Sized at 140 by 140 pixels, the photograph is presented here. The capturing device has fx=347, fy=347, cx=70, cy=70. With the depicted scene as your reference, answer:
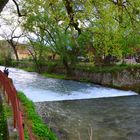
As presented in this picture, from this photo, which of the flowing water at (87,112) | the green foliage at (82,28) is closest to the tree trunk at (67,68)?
the green foliage at (82,28)

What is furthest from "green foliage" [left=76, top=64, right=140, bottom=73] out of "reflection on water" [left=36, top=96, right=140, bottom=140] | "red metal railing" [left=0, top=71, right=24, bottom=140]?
"red metal railing" [left=0, top=71, right=24, bottom=140]

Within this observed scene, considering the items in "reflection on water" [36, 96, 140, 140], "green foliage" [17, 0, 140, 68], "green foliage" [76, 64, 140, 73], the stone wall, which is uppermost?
"green foliage" [17, 0, 140, 68]

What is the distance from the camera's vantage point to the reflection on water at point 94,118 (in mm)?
14555

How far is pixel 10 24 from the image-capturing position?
2110 inches

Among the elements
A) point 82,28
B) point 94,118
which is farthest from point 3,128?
point 94,118

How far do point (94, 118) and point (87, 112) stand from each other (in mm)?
1927

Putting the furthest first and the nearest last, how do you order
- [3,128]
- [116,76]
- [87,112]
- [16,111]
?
[116,76] < [87,112] < [3,128] < [16,111]

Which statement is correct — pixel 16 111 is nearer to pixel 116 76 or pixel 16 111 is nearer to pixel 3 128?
pixel 3 128

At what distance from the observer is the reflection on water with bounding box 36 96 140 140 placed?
47.8ft

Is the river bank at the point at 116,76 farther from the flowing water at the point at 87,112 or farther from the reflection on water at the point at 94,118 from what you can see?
the reflection on water at the point at 94,118

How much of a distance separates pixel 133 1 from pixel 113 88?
21860 mm

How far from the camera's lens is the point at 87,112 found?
20094mm

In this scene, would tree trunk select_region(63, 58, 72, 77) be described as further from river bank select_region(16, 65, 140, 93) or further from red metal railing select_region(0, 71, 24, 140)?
red metal railing select_region(0, 71, 24, 140)

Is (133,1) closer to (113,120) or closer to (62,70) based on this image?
(113,120)
